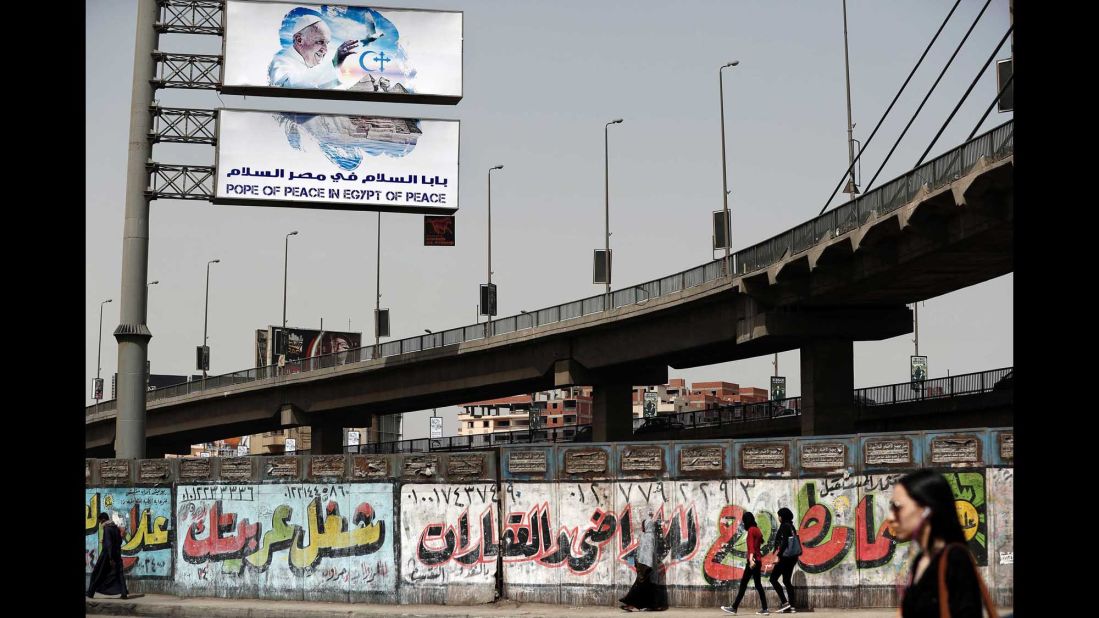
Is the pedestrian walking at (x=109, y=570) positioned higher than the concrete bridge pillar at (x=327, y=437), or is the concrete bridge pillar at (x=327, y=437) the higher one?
the concrete bridge pillar at (x=327, y=437)

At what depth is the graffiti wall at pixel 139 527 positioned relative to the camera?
24820mm

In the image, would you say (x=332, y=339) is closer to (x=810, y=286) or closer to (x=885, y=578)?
(x=810, y=286)

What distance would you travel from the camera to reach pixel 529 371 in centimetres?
6594

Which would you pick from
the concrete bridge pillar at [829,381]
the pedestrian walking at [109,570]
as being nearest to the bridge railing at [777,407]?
the concrete bridge pillar at [829,381]

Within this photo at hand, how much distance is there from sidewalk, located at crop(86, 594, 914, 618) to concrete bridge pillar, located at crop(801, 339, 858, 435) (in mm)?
32786

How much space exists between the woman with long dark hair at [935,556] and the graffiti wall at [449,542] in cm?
1686

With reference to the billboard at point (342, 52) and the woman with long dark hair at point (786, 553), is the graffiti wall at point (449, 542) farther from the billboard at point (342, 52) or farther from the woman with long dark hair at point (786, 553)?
the billboard at point (342, 52)

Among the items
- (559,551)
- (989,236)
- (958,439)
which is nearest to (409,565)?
(559,551)

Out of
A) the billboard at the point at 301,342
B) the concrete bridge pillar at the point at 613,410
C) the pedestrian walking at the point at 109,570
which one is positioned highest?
the billboard at the point at 301,342

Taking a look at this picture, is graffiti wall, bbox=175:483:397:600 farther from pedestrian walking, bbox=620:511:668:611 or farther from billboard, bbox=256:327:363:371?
billboard, bbox=256:327:363:371

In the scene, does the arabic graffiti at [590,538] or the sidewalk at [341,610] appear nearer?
the sidewalk at [341,610]

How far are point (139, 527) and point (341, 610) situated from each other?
5.90 m
